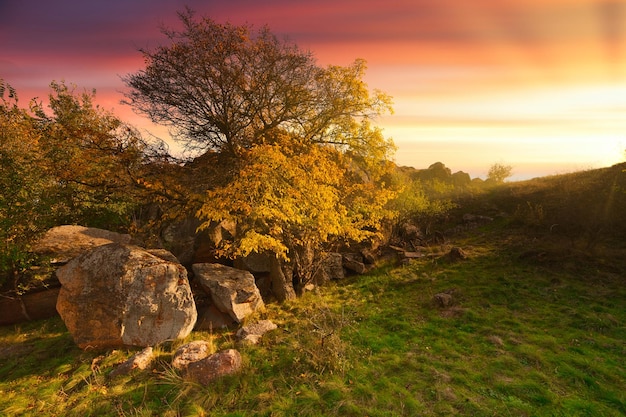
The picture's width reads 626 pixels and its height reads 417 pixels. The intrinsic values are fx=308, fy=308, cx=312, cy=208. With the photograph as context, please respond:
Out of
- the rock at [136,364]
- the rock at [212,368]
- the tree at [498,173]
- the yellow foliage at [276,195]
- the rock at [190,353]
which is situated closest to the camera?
the rock at [212,368]

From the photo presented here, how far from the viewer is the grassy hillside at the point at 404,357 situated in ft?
28.6

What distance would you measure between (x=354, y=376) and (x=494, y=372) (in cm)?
465

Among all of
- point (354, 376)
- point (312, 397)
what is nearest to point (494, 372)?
point (354, 376)

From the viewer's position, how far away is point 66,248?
1511 centimetres

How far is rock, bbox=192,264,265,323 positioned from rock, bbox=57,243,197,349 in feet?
5.09

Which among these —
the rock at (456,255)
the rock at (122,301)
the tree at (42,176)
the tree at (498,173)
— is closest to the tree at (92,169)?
the tree at (42,176)

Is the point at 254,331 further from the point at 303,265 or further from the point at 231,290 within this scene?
the point at 303,265

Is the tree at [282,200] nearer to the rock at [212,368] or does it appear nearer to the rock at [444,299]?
the rock at [212,368]

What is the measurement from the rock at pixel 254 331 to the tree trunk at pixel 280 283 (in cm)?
302

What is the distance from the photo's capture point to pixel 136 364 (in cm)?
1029

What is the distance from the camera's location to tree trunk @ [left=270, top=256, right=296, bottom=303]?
16750 mm

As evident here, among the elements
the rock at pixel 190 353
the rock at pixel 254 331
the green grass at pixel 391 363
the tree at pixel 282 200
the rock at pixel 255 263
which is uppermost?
the tree at pixel 282 200

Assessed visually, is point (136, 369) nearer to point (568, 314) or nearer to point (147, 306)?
point (147, 306)

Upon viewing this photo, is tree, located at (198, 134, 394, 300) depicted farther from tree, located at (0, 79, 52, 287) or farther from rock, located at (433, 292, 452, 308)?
tree, located at (0, 79, 52, 287)
